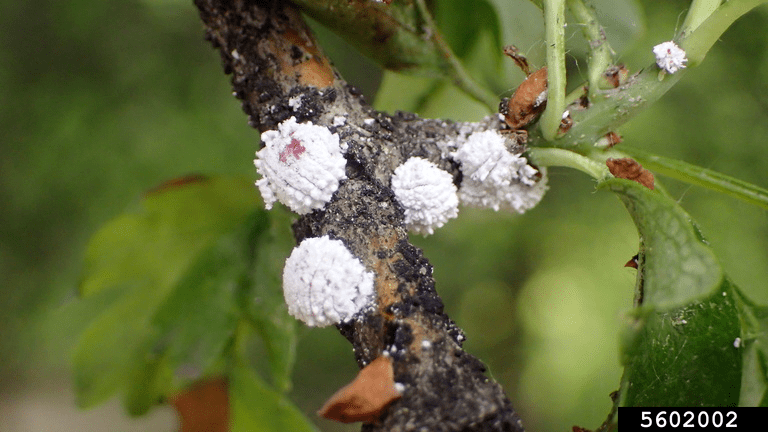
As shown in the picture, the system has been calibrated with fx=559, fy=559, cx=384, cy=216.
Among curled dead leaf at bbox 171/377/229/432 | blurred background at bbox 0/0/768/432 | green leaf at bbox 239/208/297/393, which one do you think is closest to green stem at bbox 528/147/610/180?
green leaf at bbox 239/208/297/393

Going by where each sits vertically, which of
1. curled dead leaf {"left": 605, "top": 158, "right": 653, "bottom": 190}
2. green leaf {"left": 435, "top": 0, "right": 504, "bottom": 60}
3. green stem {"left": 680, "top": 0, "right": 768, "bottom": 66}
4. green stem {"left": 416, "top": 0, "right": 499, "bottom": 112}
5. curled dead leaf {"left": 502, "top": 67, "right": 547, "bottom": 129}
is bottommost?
curled dead leaf {"left": 605, "top": 158, "right": 653, "bottom": 190}

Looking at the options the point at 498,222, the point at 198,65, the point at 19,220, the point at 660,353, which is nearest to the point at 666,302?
the point at 660,353

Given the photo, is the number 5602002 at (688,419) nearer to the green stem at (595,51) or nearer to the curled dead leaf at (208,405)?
the green stem at (595,51)

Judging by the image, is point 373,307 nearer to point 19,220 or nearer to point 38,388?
point 19,220

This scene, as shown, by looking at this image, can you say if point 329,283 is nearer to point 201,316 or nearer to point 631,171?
point 631,171

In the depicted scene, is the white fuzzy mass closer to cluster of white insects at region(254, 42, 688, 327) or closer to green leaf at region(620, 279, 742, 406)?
cluster of white insects at region(254, 42, 688, 327)

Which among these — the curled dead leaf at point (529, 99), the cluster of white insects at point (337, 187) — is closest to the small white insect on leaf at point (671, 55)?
the cluster of white insects at point (337, 187)
